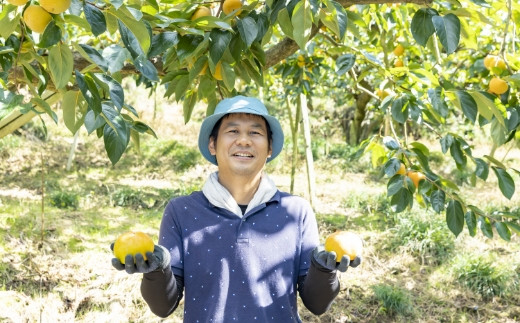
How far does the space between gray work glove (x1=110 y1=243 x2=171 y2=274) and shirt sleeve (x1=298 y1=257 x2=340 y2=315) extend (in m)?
0.39

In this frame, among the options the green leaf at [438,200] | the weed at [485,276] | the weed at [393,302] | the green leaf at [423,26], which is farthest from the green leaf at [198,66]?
the weed at [485,276]

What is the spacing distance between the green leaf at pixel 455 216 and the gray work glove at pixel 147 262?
1.02 metres

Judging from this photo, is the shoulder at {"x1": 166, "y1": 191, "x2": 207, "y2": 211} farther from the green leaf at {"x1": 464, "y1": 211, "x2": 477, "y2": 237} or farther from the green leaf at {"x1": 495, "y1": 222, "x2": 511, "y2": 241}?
the green leaf at {"x1": 495, "y1": 222, "x2": 511, "y2": 241}

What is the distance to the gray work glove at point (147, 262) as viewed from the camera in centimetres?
136

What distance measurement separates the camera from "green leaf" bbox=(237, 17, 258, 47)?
1.41 m

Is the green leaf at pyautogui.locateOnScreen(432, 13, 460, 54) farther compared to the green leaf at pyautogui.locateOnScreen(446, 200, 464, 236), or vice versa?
the green leaf at pyautogui.locateOnScreen(446, 200, 464, 236)

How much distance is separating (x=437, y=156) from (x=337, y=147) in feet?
5.66

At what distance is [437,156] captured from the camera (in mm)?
9922

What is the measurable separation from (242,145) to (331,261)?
1.39 ft

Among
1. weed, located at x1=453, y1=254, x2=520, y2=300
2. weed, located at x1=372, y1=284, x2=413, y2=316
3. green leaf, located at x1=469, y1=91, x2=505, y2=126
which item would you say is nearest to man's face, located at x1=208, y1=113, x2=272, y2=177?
green leaf, located at x1=469, y1=91, x2=505, y2=126

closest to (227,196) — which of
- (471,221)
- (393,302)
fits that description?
(471,221)

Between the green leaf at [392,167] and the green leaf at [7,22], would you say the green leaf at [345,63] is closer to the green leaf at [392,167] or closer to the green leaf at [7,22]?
the green leaf at [392,167]

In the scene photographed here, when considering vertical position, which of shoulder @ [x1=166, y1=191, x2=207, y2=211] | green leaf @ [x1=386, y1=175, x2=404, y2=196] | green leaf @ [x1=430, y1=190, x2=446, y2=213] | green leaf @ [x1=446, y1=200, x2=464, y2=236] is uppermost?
shoulder @ [x1=166, y1=191, x2=207, y2=211]

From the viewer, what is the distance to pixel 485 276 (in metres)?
4.54
